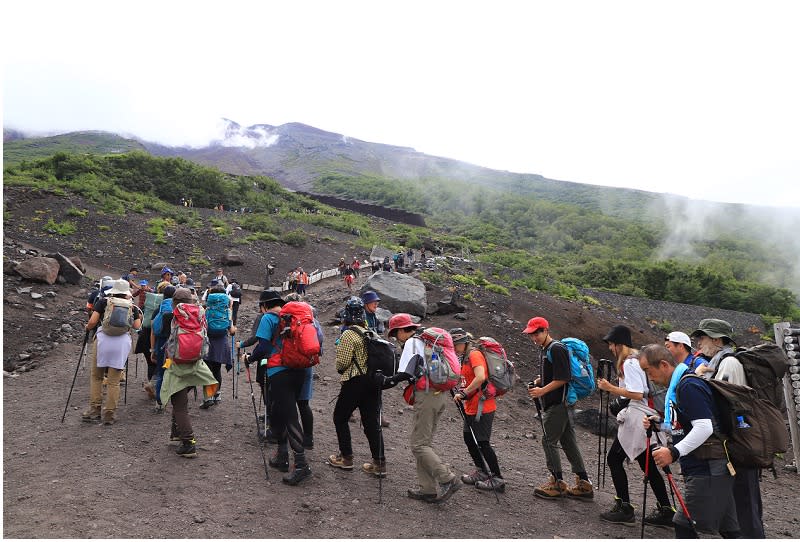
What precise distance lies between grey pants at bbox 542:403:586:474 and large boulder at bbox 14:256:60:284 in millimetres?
13621

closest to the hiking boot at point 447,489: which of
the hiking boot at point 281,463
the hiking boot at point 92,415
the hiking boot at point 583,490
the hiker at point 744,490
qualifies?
the hiking boot at point 583,490

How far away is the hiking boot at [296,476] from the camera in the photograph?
4621mm

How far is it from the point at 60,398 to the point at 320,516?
5128 millimetres

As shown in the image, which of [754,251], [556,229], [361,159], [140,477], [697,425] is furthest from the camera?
[361,159]

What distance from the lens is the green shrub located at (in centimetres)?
2295

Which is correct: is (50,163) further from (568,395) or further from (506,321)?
(568,395)

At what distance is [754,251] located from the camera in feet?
200

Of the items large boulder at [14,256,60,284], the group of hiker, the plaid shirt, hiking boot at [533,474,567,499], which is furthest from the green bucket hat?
large boulder at [14,256,60,284]

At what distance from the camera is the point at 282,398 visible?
4695 millimetres

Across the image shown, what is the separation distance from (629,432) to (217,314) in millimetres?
4631

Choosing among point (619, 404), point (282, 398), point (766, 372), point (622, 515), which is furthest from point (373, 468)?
point (766, 372)

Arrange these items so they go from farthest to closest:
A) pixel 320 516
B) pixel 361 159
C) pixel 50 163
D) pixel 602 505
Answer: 1. pixel 361 159
2. pixel 50 163
3. pixel 602 505
4. pixel 320 516

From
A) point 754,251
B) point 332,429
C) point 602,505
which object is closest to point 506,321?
point 332,429

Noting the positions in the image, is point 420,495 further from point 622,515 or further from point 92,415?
point 92,415
